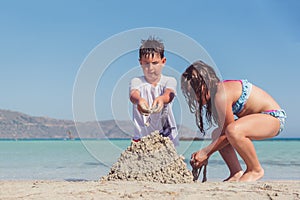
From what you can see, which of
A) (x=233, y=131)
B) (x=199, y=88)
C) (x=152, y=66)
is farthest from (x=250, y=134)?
(x=152, y=66)

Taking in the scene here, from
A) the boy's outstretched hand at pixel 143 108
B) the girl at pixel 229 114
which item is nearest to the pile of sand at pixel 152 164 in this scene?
the boy's outstretched hand at pixel 143 108

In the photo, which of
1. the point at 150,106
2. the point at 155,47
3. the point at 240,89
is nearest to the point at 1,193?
the point at 150,106

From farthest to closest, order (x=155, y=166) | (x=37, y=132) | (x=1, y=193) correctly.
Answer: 1. (x=37, y=132)
2. (x=155, y=166)
3. (x=1, y=193)

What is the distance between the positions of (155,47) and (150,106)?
0.56m

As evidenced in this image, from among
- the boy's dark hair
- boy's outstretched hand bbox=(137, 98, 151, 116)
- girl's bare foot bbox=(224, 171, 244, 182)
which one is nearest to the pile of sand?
boy's outstretched hand bbox=(137, 98, 151, 116)

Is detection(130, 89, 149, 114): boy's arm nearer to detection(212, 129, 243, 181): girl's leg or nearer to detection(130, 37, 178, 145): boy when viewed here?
detection(130, 37, 178, 145): boy

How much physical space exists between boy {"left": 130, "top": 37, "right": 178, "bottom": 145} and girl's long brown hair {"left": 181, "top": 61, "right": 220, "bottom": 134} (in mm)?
124

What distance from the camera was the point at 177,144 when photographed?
381cm

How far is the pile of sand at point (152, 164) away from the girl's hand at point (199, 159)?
1.04 feet

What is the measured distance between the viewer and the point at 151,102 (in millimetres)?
3715

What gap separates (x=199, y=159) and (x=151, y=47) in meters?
1.11

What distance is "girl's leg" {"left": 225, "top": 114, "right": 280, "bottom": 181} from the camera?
11.9 feet

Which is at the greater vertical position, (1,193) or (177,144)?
(177,144)

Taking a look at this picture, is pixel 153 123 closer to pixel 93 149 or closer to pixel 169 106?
pixel 169 106
